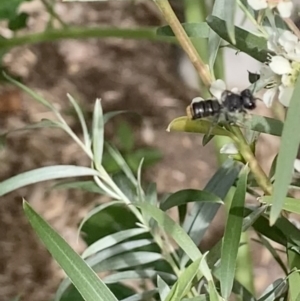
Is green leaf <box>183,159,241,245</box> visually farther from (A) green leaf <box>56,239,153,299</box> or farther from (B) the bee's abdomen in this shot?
(B) the bee's abdomen

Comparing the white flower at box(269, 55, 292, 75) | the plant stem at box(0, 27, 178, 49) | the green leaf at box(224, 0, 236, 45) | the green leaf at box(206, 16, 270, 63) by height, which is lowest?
the plant stem at box(0, 27, 178, 49)

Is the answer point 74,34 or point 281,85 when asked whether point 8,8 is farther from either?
point 281,85

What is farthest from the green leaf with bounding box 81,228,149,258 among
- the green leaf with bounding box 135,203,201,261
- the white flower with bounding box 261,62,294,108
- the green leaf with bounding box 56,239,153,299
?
the white flower with bounding box 261,62,294,108

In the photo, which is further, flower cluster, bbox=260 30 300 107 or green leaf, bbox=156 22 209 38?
green leaf, bbox=156 22 209 38

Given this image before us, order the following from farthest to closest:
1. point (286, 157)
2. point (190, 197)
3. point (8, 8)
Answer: point (8, 8)
point (190, 197)
point (286, 157)

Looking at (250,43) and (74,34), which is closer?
(250,43)

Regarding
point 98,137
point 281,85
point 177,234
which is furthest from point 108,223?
point 281,85

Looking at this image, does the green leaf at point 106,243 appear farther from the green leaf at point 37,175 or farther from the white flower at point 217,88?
the white flower at point 217,88
